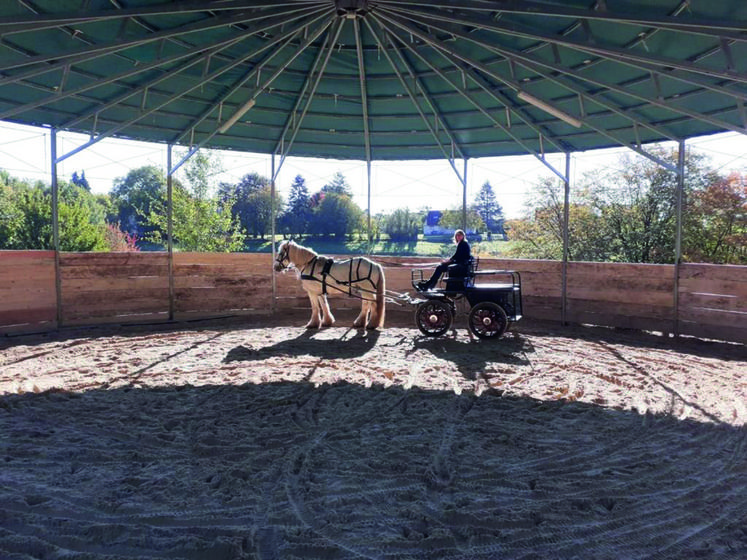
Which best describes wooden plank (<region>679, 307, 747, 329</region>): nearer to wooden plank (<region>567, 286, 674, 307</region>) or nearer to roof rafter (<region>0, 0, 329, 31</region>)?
wooden plank (<region>567, 286, 674, 307</region>)

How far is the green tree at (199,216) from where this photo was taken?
1017 inches

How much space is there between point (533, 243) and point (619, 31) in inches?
652

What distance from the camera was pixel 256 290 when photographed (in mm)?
12320

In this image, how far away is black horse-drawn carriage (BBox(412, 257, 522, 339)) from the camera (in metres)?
8.73

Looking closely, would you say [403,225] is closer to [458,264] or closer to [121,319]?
[121,319]

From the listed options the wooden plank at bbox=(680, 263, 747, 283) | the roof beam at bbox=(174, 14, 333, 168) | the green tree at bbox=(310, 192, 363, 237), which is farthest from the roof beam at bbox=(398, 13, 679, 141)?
the green tree at bbox=(310, 192, 363, 237)

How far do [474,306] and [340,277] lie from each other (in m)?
2.87

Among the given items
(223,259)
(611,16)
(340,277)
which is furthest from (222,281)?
(611,16)

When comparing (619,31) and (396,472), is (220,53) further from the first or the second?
(396,472)

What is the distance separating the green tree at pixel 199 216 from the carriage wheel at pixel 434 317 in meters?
19.0

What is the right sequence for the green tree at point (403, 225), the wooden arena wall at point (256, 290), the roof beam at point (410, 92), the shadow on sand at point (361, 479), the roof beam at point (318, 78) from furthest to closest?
the green tree at point (403, 225) < the wooden arena wall at point (256, 290) < the roof beam at point (410, 92) < the roof beam at point (318, 78) < the shadow on sand at point (361, 479)

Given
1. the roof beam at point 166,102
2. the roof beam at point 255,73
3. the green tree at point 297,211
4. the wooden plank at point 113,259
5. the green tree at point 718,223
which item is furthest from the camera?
the green tree at point 297,211

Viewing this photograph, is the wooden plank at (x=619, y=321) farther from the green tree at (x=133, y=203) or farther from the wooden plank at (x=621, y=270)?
the green tree at (x=133, y=203)

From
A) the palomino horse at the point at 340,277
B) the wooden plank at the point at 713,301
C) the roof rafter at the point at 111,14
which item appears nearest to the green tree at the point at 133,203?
the palomino horse at the point at 340,277
